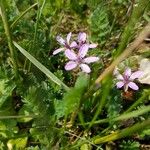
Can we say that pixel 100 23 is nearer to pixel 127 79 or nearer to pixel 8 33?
pixel 127 79

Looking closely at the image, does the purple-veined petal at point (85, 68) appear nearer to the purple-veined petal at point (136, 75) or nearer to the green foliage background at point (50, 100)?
the green foliage background at point (50, 100)

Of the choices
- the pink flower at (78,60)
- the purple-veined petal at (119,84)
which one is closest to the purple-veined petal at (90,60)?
the pink flower at (78,60)

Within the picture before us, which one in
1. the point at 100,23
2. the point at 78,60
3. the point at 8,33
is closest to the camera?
the point at 8,33

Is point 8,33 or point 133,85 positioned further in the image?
point 133,85

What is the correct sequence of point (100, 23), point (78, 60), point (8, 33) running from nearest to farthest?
point (8, 33)
point (78, 60)
point (100, 23)

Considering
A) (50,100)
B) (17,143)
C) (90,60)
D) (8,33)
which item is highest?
(8,33)

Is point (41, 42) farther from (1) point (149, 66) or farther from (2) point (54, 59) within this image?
(1) point (149, 66)

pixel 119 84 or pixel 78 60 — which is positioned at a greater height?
pixel 78 60

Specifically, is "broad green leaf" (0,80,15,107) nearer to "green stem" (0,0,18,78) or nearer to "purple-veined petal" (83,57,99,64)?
"green stem" (0,0,18,78)

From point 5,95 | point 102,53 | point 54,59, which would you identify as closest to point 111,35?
point 102,53

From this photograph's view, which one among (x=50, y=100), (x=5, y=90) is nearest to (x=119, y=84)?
(x=50, y=100)
